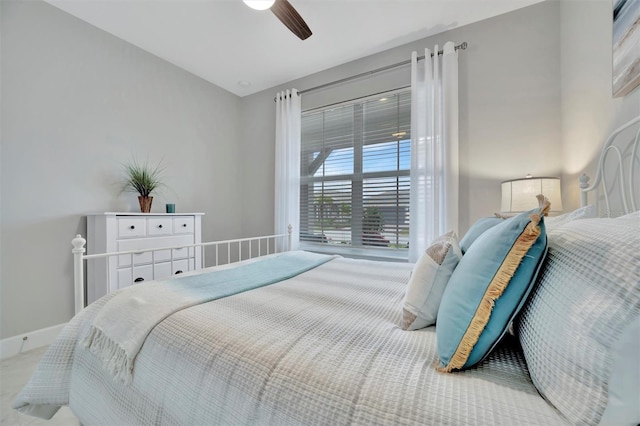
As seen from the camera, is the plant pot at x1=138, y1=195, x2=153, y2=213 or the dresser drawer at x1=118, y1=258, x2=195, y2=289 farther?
the plant pot at x1=138, y1=195, x2=153, y2=213

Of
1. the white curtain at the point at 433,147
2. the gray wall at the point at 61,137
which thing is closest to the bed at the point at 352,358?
the white curtain at the point at 433,147

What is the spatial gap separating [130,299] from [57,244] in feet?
5.62

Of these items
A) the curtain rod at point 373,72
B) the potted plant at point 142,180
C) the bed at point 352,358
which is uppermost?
the curtain rod at point 373,72

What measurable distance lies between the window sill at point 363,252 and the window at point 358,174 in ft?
0.14

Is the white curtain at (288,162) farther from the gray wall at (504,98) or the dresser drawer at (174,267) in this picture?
the gray wall at (504,98)

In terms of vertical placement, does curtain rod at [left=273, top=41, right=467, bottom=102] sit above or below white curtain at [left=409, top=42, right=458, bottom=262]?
above

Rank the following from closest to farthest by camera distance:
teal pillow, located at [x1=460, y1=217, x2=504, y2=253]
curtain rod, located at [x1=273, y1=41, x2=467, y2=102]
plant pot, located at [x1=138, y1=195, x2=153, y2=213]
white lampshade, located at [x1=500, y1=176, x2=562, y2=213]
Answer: teal pillow, located at [x1=460, y1=217, x2=504, y2=253]
white lampshade, located at [x1=500, y1=176, x2=562, y2=213]
curtain rod, located at [x1=273, y1=41, x2=467, y2=102]
plant pot, located at [x1=138, y1=195, x2=153, y2=213]

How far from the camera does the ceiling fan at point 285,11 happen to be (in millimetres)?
1483

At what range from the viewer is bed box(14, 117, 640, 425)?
0.41m

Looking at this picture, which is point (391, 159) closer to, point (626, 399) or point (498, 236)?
point (498, 236)

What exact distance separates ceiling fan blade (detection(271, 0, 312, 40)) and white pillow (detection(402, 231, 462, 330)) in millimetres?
1611

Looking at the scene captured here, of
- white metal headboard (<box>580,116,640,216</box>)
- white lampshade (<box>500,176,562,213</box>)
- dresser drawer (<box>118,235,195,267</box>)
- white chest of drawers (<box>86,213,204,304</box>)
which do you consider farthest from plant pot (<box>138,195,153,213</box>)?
white metal headboard (<box>580,116,640,216</box>)

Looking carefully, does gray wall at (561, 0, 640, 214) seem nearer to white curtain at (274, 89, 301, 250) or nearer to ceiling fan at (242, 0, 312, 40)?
ceiling fan at (242, 0, 312, 40)

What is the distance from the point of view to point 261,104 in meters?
3.40
